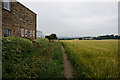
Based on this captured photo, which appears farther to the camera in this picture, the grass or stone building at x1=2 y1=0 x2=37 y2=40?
stone building at x1=2 y1=0 x2=37 y2=40

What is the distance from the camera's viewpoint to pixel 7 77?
2.64 metres

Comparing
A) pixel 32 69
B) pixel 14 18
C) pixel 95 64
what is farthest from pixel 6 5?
pixel 95 64

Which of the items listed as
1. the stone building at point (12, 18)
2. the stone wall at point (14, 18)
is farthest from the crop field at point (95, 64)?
the stone wall at point (14, 18)

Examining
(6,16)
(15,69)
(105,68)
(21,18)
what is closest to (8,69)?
(15,69)

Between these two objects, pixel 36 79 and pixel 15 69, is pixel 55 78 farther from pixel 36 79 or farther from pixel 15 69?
pixel 15 69

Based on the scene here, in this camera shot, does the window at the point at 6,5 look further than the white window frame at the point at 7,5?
No

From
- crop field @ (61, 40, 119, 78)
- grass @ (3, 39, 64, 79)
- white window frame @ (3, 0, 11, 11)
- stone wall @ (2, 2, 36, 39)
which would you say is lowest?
grass @ (3, 39, 64, 79)

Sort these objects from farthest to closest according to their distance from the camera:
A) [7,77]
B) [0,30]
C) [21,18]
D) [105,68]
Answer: [21,18]
[0,30]
[7,77]
[105,68]

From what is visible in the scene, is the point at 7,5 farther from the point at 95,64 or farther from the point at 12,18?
the point at 95,64

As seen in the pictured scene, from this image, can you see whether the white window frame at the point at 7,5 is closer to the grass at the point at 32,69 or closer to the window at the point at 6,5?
the window at the point at 6,5

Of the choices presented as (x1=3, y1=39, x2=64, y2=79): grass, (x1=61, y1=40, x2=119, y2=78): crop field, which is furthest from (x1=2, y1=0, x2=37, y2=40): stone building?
(x1=61, y1=40, x2=119, y2=78): crop field

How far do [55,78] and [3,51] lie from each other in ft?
12.2

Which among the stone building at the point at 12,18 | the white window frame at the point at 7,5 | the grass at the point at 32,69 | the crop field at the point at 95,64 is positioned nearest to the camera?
the crop field at the point at 95,64

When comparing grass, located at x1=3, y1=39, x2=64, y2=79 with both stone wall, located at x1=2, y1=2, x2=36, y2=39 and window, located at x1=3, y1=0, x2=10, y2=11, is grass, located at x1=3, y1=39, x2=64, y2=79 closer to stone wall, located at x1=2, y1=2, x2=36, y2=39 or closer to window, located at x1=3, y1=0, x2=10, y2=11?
stone wall, located at x1=2, y1=2, x2=36, y2=39
